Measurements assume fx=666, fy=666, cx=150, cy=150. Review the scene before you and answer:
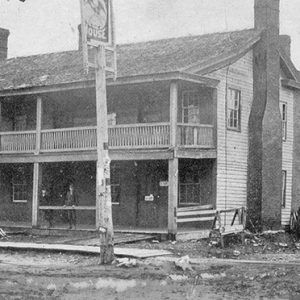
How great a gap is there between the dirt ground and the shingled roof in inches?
319

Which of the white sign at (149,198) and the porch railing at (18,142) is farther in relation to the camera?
the porch railing at (18,142)

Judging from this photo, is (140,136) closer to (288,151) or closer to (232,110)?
(232,110)

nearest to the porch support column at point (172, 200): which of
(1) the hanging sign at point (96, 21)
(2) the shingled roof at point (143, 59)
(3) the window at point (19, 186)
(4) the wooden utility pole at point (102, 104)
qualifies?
(2) the shingled roof at point (143, 59)

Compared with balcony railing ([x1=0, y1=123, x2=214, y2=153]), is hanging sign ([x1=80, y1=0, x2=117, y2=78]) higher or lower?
higher

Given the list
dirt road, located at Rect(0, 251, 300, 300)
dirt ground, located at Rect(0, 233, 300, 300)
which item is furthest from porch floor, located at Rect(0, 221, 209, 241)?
dirt road, located at Rect(0, 251, 300, 300)

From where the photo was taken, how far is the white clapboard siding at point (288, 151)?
28219mm

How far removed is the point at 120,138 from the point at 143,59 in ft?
11.7

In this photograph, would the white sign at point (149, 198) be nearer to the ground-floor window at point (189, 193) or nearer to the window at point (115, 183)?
the ground-floor window at point (189, 193)

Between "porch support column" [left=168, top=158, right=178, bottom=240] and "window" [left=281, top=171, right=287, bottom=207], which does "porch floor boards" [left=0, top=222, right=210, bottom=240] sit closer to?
"porch support column" [left=168, top=158, right=178, bottom=240]

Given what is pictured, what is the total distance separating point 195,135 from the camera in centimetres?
2330

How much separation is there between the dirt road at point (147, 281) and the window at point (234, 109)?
10829 millimetres

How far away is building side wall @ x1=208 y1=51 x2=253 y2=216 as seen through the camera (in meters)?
24.5

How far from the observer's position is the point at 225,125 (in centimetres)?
2480

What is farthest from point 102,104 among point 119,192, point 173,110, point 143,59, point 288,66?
point 288,66
